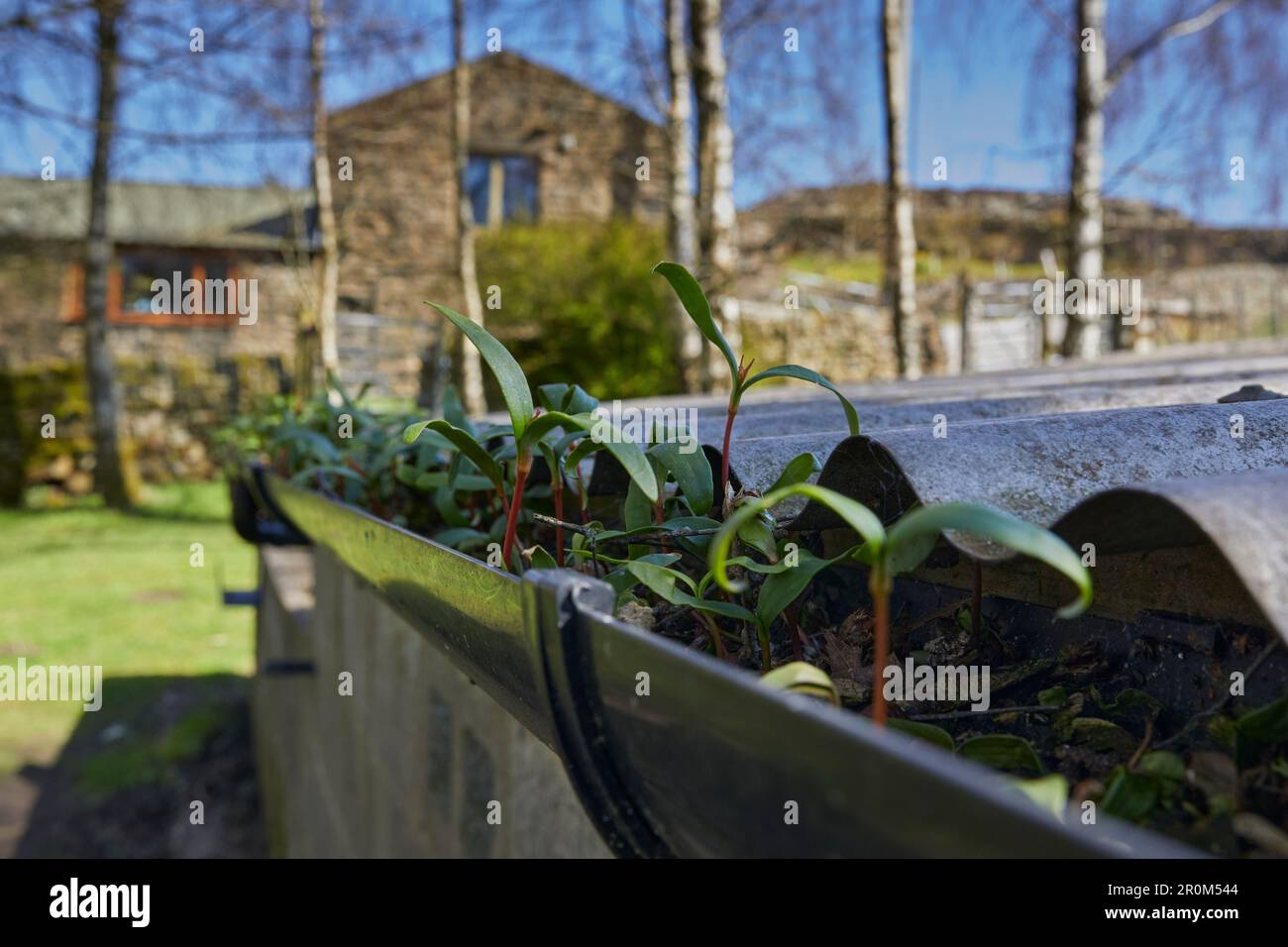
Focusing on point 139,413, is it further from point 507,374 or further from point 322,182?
point 507,374

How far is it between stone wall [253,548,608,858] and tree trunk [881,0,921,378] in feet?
18.5

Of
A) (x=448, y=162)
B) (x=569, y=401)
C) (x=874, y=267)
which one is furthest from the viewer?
(x=874, y=267)

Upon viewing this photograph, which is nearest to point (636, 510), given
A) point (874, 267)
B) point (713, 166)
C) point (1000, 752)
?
point (1000, 752)

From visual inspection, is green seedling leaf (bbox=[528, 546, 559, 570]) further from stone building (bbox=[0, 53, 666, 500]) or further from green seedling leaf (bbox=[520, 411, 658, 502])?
stone building (bbox=[0, 53, 666, 500])

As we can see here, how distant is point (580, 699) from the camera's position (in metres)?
0.74

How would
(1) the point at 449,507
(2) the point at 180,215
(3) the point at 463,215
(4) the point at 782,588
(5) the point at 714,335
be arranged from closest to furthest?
(4) the point at 782,588, (5) the point at 714,335, (1) the point at 449,507, (3) the point at 463,215, (2) the point at 180,215

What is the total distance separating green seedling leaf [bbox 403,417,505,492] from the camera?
908mm

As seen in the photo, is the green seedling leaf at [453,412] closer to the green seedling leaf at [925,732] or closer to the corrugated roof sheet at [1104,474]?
the corrugated roof sheet at [1104,474]

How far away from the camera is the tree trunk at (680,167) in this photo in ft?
27.5

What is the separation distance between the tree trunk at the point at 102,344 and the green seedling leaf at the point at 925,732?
44.2ft

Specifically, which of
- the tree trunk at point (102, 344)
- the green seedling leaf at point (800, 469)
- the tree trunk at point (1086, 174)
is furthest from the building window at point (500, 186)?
the green seedling leaf at point (800, 469)

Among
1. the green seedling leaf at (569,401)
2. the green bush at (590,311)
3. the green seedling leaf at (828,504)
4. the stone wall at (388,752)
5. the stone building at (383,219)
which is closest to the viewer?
the green seedling leaf at (828,504)

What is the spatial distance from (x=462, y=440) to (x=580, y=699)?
33cm
